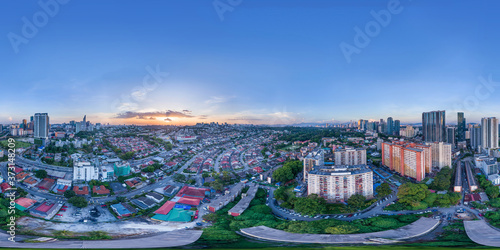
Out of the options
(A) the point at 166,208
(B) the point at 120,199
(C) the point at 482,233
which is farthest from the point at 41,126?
(C) the point at 482,233

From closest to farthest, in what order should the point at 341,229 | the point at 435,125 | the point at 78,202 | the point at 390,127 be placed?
1. the point at 341,229
2. the point at 78,202
3. the point at 435,125
4. the point at 390,127

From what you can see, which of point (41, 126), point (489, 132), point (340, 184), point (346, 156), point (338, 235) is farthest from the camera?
point (489, 132)

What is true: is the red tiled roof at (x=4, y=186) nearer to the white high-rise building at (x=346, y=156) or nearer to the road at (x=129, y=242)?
the road at (x=129, y=242)

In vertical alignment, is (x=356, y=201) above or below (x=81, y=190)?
below

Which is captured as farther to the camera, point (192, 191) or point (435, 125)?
point (435, 125)

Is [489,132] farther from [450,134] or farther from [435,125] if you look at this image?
[435,125]

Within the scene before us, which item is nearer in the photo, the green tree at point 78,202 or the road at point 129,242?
the road at point 129,242

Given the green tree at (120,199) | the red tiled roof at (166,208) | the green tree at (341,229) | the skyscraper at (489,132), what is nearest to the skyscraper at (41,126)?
the green tree at (120,199)

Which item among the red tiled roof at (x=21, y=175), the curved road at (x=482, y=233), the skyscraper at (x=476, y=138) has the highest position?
the skyscraper at (x=476, y=138)

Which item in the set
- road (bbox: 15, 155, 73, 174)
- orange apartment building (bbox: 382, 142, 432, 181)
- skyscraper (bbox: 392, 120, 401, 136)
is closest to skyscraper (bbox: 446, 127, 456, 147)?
skyscraper (bbox: 392, 120, 401, 136)
